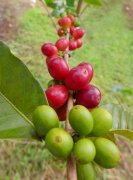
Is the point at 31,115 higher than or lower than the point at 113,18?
higher

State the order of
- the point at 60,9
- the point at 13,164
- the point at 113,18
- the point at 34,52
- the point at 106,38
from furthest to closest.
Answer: the point at 113,18 < the point at 106,38 < the point at 34,52 < the point at 13,164 < the point at 60,9

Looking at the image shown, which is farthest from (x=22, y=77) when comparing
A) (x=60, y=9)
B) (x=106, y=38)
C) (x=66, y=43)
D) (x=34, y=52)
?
(x=106, y=38)

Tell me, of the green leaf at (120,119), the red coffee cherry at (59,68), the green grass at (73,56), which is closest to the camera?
the red coffee cherry at (59,68)

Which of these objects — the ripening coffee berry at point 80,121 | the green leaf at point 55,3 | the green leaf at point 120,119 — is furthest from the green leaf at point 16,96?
the green leaf at point 55,3

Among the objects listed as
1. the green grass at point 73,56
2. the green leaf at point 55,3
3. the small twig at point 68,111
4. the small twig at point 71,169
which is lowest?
the green grass at point 73,56

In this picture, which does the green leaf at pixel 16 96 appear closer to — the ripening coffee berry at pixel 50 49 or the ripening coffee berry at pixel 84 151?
the ripening coffee berry at pixel 84 151

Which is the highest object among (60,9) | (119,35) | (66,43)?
(66,43)

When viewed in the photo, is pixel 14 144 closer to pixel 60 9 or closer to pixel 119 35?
pixel 60 9
